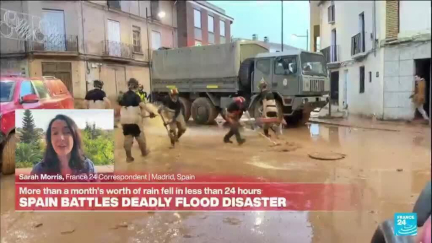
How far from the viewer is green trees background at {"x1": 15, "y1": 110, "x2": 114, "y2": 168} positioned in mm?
1118

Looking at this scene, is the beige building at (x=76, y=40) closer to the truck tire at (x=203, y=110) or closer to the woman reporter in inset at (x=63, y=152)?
the woman reporter in inset at (x=63, y=152)

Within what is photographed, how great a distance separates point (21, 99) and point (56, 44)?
0.22 metres

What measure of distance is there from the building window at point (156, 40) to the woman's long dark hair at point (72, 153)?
42cm

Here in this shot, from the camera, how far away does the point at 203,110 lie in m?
1.58

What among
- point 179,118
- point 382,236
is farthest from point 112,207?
point 382,236

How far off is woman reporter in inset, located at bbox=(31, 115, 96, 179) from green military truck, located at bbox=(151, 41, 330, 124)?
1.14ft

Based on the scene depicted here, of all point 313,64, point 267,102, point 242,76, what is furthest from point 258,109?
point 313,64

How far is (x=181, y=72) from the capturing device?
143 cm

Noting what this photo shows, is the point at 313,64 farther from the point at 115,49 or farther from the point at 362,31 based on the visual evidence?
the point at 115,49

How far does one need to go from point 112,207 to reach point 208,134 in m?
0.68

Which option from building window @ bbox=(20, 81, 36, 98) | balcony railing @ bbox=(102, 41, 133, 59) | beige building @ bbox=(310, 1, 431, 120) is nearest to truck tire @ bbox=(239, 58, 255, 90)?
beige building @ bbox=(310, 1, 431, 120)

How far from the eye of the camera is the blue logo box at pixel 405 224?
Answer: 0.73 meters

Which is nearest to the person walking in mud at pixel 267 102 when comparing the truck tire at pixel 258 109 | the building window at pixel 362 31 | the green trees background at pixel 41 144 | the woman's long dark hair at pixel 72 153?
the truck tire at pixel 258 109

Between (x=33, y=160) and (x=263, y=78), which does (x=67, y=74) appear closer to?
(x=33, y=160)
